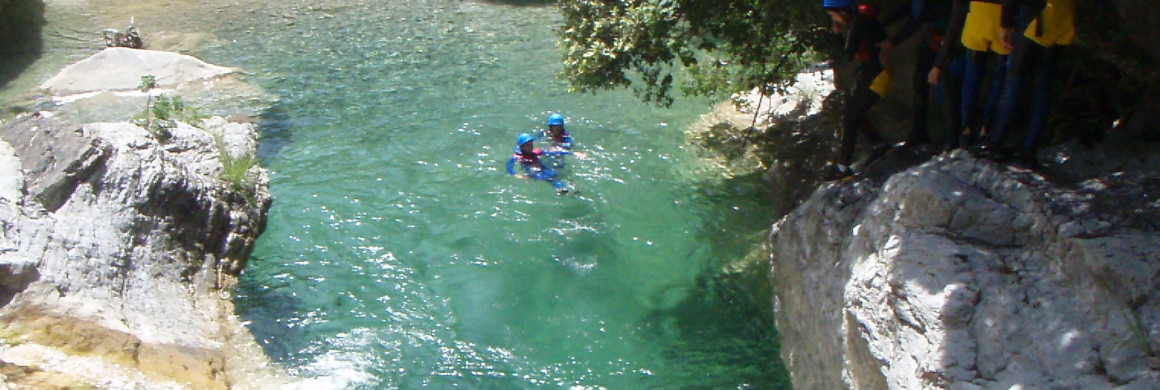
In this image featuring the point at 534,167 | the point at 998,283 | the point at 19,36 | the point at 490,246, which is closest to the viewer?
the point at 998,283

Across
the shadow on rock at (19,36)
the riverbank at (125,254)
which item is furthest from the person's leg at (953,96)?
the shadow on rock at (19,36)

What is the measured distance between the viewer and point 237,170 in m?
10.4

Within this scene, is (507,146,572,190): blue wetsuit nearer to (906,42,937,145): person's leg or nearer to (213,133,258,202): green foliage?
(213,133,258,202): green foliage

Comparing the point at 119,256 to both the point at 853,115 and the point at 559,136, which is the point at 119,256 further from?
the point at 853,115

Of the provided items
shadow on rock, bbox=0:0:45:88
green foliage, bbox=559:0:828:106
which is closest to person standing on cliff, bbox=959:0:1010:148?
green foliage, bbox=559:0:828:106

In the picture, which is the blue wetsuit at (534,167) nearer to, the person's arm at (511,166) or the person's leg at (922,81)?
the person's arm at (511,166)

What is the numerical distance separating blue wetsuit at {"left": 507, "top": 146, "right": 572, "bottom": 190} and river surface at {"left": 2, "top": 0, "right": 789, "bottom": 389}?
0.46 feet

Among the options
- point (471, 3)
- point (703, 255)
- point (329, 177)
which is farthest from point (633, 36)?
point (471, 3)

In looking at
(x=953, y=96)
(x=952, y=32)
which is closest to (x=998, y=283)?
(x=953, y=96)

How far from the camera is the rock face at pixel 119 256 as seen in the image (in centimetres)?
648

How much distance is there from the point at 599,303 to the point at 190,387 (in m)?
3.74

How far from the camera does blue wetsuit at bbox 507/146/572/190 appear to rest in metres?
10.9

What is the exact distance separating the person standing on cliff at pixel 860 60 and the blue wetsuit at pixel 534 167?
13.9ft

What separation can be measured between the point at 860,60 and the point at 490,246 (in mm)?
4393
